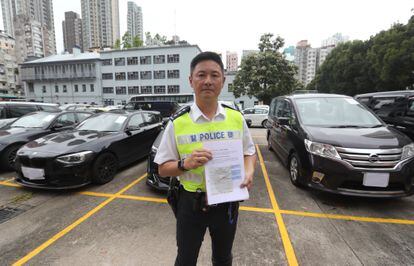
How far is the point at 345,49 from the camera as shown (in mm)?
34781

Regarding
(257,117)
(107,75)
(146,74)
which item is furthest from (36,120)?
(107,75)

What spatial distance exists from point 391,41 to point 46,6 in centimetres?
13387

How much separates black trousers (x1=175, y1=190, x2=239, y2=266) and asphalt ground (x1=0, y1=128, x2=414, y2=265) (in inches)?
33.5

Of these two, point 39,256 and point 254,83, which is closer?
point 39,256

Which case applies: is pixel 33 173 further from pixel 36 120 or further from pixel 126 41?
pixel 126 41

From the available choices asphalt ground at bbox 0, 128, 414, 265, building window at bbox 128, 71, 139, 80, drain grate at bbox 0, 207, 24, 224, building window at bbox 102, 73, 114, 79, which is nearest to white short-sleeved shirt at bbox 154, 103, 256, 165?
asphalt ground at bbox 0, 128, 414, 265

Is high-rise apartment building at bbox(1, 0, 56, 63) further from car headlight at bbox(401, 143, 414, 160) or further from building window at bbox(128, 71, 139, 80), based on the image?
car headlight at bbox(401, 143, 414, 160)

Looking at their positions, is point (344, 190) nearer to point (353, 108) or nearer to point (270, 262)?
point (270, 262)

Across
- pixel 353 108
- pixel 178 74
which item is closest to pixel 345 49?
pixel 178 74

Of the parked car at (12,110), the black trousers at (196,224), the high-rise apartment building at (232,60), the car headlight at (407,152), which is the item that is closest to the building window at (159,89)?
the parked car at (12,110)

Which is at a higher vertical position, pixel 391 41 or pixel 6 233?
pixel 391 41

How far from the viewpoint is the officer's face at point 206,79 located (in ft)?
4.32

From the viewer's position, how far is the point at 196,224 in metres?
1.44

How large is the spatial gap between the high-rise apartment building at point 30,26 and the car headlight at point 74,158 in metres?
85.5
